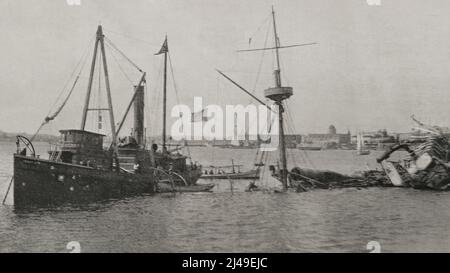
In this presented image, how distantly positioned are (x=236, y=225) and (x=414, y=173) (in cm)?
1677

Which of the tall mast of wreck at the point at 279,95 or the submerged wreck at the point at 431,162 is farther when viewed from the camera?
the submerged wreck at the point at 431,162

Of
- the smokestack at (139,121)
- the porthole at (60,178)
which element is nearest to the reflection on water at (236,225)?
the porthole at (60,178)

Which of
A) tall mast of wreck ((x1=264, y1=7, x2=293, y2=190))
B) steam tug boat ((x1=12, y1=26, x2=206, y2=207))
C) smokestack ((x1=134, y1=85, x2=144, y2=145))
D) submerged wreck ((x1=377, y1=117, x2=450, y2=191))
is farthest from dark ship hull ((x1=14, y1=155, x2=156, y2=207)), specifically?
submerged wreck ((x1=377, y1=117, x2=450, y2=191))

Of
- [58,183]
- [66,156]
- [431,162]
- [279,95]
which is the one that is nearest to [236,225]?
[279,95]

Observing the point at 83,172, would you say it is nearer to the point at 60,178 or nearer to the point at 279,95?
the point at 60,178

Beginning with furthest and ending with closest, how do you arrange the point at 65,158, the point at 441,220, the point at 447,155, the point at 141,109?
the point at 141,109, the point at 447,155, the point at 65,158, the point at 441,220

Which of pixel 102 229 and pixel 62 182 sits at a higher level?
pixel 62 182

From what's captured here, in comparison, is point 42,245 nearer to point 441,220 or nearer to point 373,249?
point 373,249

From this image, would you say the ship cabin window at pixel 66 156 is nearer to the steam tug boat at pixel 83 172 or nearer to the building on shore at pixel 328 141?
the steam tug boat at pixel 83 172

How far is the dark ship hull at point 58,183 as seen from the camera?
18109 mm

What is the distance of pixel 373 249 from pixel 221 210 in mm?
9161

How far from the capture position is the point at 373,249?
1204 cm

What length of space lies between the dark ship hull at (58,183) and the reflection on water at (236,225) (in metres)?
0.90
